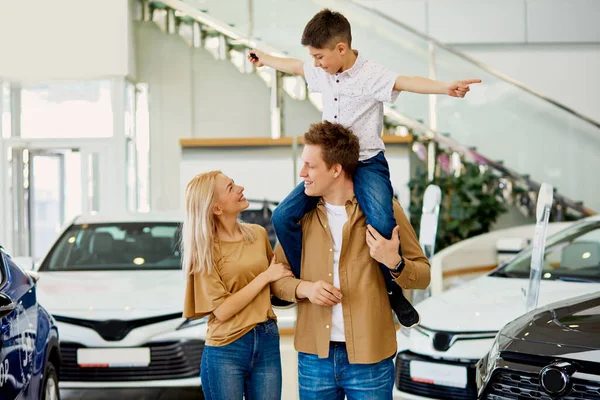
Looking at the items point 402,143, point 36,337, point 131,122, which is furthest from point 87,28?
point 36,337

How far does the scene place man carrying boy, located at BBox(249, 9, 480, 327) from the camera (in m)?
2.50

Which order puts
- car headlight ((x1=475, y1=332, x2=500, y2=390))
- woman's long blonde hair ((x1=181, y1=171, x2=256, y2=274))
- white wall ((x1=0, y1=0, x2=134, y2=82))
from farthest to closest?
white wall ((x1=0, y1=0, x2=134, y2=82)) → car headlight ((x1=475, y1=332, x2=500, y2=390)) → woman's long blonde hair ((x1=181, y1=171, x2=256, y2=274))

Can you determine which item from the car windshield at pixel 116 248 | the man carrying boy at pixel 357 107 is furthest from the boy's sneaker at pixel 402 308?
the car windshield at pixel 116 248

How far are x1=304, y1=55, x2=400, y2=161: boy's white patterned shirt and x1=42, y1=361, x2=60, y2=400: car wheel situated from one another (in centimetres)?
185

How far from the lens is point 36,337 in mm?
3594

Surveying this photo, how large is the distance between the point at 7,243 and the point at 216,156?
3.38 metres

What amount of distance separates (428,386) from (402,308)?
1850 mm

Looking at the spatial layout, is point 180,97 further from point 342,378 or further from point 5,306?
point 342,378

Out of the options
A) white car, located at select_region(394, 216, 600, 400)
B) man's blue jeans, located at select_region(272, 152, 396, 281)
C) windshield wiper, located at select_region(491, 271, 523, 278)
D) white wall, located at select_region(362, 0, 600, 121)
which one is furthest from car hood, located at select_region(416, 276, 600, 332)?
white wall, located at select_region(362, 0, 600, 121)

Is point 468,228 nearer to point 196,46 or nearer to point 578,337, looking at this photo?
point 196,46

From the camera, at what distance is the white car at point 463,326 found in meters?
4.18

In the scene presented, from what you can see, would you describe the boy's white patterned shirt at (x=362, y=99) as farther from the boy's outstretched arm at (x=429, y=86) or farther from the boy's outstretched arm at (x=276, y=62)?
the boy's outstretched arm at (x=276, y=62)

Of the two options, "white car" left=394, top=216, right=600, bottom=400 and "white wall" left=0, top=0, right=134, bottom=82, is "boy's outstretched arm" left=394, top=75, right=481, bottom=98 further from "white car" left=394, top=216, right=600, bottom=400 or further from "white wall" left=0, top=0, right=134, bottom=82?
"white wall" left=0, top=0, right=134, bottom=82

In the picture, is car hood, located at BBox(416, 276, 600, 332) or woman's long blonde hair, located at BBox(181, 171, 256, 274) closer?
woman's long blonde hair, located at BBox(181, 171, 256, 274)
